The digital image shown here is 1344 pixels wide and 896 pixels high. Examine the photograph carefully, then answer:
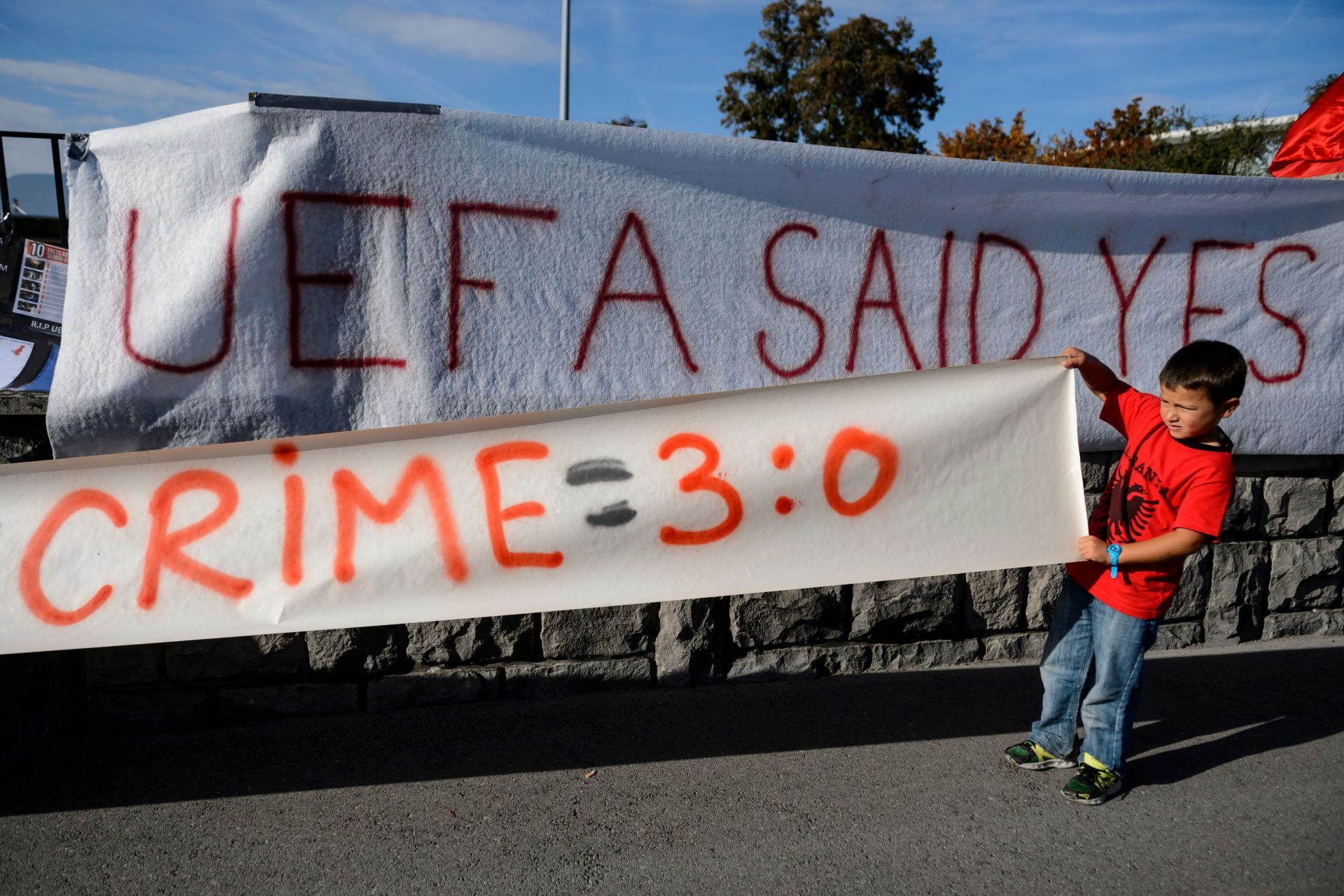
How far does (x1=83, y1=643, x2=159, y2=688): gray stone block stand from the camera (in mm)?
3113

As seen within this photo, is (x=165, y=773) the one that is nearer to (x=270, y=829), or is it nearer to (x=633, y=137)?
(x=270, y=829)

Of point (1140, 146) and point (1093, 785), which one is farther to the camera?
point (1140, 146)

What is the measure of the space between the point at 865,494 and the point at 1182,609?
213 centimetres

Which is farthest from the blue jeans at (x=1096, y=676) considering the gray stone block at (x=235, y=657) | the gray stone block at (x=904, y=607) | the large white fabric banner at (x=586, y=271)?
the gray stone block at (x=235, y=657)

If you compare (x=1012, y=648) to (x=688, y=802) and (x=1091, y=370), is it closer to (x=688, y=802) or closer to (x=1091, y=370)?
(x=1091, y=370)

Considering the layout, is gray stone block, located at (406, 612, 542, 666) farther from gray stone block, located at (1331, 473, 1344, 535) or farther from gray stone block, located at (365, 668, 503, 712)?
gray stone block, located at (1331, 473, 1344, 535)

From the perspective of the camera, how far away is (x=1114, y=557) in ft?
8.71

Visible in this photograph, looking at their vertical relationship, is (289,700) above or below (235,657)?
below

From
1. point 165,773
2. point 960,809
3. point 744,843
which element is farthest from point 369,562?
point 960,809

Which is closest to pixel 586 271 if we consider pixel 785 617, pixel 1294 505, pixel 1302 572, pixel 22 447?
pixel 785 617

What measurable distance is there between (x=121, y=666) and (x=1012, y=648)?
131 inches

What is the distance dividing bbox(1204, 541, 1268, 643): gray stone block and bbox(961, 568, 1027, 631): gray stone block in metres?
0.92

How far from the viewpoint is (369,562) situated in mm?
2684

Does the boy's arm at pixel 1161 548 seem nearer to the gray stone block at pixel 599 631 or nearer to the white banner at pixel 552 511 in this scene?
the white banner at pixel 552 511
